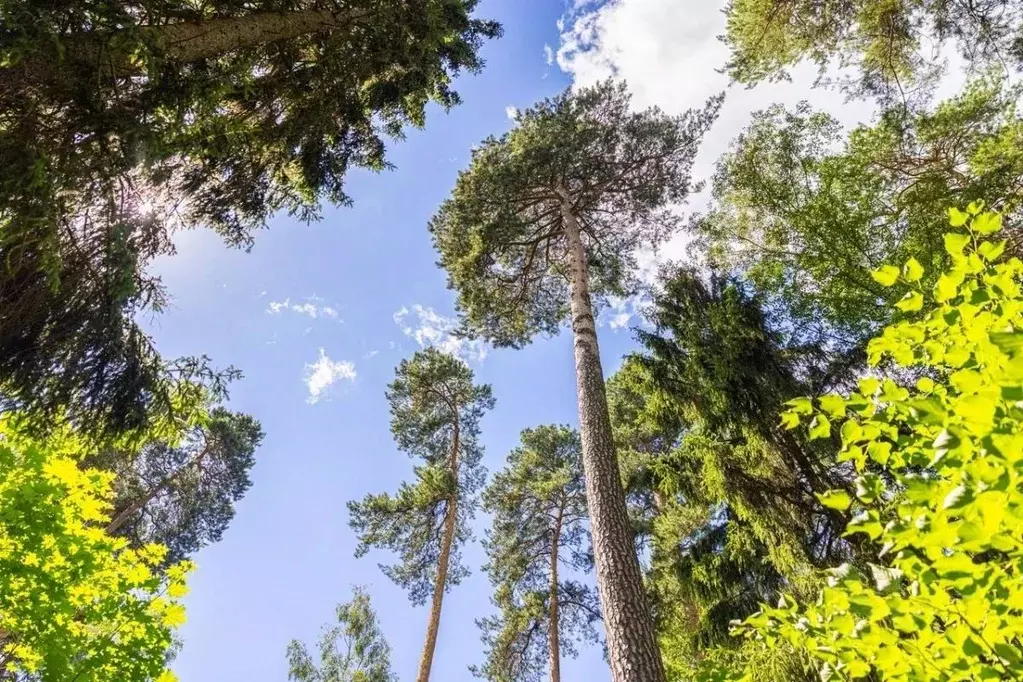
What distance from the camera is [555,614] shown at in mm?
13008

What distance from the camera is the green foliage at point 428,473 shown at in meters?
13.0

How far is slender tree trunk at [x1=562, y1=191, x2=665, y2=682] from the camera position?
4859 millimetres

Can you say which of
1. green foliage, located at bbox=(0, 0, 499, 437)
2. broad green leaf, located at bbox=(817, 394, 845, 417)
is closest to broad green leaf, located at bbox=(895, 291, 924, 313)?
broad green leaf, located at bbox=(817, 394, 845, 417)

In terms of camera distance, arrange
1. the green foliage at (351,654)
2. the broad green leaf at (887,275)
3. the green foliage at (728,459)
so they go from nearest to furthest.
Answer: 1. the broad green leaf at (887,275)
2. the green foliage at (728,459)
3. the green foliage at (351,654)

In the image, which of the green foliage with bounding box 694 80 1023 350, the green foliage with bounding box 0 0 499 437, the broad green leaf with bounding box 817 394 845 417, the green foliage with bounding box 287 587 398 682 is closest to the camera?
the broad green leaf with bounding box 817 394 845 417

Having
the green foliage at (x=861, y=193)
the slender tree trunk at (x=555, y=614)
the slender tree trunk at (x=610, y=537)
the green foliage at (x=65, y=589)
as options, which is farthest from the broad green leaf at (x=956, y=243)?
the slender tree trunk at (x=555, y=614)

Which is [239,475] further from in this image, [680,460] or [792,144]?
[792,144]

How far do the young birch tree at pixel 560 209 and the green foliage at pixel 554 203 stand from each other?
2 cm

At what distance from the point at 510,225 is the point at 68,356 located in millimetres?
7696

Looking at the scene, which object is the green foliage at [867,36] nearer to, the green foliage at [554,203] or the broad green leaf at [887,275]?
the green foliage at [554,203]

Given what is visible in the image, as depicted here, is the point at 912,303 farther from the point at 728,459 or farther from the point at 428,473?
the point at 428,473

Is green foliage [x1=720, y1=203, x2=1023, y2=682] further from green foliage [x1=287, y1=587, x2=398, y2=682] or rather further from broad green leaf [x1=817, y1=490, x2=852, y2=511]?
green foliage [x1=287, y1=587, x2=398, y2=682]

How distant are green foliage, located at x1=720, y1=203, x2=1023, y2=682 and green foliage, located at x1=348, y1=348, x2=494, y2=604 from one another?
38.1 ft

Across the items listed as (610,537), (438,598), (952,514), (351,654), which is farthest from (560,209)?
(351,654)
